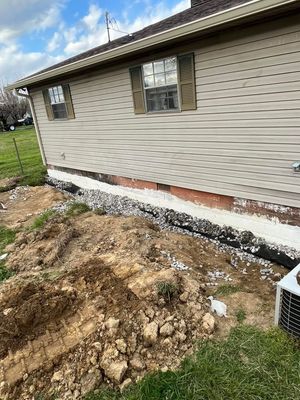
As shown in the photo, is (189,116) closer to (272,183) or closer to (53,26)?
(272,183)

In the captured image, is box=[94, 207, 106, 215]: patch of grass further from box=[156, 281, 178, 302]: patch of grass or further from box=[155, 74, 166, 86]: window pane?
box=[156, 281, 178, 302]: patch of grass

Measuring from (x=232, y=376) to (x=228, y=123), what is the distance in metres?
3.65

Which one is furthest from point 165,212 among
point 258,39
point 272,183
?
point 258,39

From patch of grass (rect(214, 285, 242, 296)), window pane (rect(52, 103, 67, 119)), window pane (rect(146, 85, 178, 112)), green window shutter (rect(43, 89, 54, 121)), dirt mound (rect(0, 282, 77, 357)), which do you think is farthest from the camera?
green window shutter (rect(43, 89, 54, 121))

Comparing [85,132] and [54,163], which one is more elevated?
[85,132]

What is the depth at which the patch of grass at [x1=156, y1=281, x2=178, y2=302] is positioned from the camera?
3412mm

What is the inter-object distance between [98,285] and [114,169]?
4440 millimetres

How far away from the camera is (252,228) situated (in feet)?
16.9

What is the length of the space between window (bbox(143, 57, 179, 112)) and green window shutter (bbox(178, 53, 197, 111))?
153 millimetres

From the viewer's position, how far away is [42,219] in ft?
21.6

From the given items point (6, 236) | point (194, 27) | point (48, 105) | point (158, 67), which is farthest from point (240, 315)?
point (48, 105)

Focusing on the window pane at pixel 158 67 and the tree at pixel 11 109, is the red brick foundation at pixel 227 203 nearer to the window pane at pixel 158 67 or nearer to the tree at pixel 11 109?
the window pane at pixel 158 67

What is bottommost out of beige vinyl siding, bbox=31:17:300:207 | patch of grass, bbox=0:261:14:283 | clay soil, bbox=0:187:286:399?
patch of grass, bbox=0:261:14:283

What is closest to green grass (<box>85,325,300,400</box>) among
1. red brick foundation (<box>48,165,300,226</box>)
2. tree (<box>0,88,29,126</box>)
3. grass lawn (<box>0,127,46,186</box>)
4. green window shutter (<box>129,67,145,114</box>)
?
red brick foundation (<box>48,165,300,226</box>)
